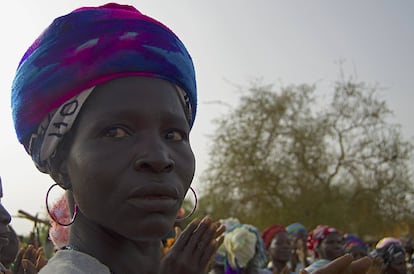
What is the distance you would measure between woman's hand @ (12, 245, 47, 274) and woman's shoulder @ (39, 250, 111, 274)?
4.01 ft

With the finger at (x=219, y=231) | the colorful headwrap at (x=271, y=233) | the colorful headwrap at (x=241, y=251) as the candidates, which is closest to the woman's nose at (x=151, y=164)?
the finger at (x=219, y=231)

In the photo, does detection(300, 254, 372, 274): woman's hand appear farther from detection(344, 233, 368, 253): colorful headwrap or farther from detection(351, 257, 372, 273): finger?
detection(344, 233, 368, 253): colorful headwrap

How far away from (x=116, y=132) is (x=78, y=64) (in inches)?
9.5

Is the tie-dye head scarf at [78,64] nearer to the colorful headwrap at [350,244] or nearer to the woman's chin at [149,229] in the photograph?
the woman's chin at [149,229]

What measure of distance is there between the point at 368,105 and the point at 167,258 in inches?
903

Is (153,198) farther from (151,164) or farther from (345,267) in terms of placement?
(345,267)

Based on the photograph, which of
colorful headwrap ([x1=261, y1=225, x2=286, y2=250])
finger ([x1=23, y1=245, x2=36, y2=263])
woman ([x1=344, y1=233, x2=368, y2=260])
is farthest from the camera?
colorful headwrap ([x1=261, y1=225, x2=286, y2=250])

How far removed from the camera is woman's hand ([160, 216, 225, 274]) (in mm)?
1577

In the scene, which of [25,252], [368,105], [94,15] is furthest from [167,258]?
[368,105]

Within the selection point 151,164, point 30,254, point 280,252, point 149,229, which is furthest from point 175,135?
point 280,252

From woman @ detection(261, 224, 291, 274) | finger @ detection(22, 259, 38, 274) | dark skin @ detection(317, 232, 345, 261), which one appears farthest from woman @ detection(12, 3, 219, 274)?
woman @ detection(261, 224, 291, 274)

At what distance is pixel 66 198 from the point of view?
184 cm

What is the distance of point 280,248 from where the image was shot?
8.43m

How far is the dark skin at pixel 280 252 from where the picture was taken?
8.35 m
